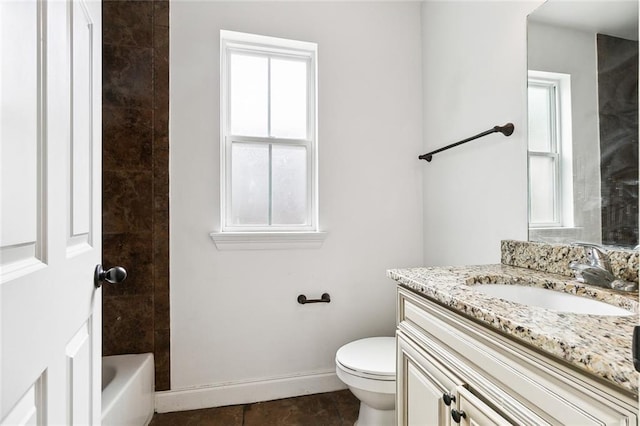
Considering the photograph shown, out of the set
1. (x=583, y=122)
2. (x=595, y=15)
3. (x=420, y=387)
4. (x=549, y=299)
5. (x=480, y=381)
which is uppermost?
(x=595, y=15)

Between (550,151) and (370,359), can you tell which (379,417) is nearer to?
(370,359)

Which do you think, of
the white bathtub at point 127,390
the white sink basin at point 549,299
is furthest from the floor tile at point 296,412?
the white sink basin at point 549,299

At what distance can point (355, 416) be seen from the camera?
Result: 1.68 m

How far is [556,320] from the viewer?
0.64 metres

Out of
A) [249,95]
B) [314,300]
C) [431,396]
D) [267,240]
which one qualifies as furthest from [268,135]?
[431,396]

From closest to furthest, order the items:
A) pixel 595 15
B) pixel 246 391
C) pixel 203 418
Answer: pixel 595 15
pixel 203 418
pixel 246 391

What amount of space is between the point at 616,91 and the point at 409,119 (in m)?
1.17

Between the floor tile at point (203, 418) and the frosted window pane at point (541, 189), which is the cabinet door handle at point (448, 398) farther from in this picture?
the floor tile at point (203, 418)

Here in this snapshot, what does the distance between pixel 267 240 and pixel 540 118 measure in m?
1.45

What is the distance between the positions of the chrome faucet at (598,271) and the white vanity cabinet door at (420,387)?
1.78 ft

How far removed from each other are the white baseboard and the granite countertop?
45.9 inches

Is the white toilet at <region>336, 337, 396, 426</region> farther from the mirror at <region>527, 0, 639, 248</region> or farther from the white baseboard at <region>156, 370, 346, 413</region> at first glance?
the mirror at <region>527, 0, 639, 248</region>

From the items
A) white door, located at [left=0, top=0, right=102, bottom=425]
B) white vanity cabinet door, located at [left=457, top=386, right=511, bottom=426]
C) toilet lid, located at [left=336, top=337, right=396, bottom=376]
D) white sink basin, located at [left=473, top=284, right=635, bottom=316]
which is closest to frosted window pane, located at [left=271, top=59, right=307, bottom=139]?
white door, located at [left=0, top=0, right=102, bottom=425]

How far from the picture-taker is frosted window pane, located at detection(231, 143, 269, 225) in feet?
6.25
